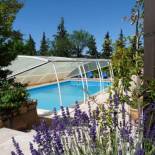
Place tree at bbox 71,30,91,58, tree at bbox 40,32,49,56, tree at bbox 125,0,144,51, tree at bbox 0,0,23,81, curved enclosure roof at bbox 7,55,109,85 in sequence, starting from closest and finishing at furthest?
tree at bbox 125,0,144,51 < tree at bbox 0,0,23,81 < curved enclosure roof at bbox 7,55,109,85 < tree at bbox 71,30,91,58 < tree at bbox 40,32,49,56

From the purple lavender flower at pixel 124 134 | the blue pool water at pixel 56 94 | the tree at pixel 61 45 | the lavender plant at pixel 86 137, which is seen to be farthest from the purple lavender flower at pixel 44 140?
the tree at pixel 61 45

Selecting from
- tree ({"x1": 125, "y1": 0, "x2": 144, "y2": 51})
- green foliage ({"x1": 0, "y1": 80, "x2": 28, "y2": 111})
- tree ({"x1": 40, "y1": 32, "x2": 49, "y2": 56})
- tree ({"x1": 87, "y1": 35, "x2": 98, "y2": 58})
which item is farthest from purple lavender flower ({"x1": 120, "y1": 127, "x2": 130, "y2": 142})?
tree ({"x1": 40, "y1": 32, "x2": 49, "y2": 56})

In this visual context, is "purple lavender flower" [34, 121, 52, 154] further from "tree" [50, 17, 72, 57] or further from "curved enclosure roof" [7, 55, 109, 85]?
"tree" [50, 17, 72, 57]

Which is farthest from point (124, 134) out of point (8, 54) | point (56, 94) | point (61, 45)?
point (61, 45)

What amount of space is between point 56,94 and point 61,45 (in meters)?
23.7

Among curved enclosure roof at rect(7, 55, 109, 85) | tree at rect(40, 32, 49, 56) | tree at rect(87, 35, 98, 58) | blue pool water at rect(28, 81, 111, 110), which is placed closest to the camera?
blue pool water at rect(28, 81, 111, 110)

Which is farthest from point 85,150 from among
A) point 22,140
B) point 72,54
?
point 72,54

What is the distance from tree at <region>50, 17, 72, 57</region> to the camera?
1528 inches

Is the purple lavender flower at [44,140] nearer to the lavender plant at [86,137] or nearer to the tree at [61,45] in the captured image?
the lavender plant at [86,137]

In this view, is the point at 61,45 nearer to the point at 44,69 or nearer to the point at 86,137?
the point at 44,69

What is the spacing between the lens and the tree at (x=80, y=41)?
42.3 metres

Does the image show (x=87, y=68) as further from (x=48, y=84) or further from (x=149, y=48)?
(x=149, y=48)

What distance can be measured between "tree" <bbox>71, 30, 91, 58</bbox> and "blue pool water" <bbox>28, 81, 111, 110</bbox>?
21.8 metres

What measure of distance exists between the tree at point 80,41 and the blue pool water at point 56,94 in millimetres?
21788
